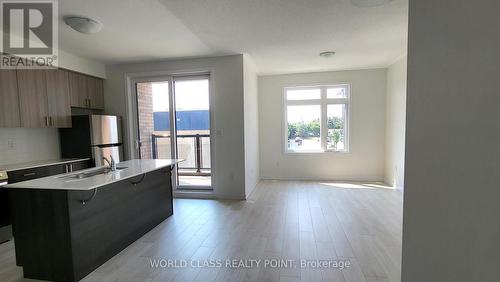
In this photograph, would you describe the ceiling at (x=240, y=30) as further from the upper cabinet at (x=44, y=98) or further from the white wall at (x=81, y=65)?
the upper cabinet at (x=44, y=98)

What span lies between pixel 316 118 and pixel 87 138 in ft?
15.7

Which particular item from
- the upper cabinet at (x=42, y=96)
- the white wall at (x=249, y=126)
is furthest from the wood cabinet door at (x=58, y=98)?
the white wall at (x=249, y=126)

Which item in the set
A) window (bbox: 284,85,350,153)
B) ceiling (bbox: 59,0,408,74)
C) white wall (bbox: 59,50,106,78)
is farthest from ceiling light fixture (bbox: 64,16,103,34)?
window (bbox: 284,85,350,153)

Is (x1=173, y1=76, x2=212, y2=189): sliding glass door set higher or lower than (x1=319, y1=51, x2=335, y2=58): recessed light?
lower

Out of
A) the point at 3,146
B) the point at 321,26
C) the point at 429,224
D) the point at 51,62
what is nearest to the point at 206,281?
the point at 429,224

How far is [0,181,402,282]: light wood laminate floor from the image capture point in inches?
84.8

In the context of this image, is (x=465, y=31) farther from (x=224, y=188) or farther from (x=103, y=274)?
(x=224, y=188)

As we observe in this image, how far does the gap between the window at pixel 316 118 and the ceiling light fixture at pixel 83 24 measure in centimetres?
415

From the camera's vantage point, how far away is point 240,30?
317 cm

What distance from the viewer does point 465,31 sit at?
0.73 m

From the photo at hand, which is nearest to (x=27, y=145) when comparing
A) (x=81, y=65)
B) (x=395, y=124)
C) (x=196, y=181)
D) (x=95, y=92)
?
(x=95, y=92)

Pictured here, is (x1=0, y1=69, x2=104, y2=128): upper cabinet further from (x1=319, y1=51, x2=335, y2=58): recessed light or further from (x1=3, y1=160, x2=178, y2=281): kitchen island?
(x1=319, y1=51, x2=335, y2=58): recessed light

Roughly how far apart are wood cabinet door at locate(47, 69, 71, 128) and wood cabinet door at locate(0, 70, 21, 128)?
442mm

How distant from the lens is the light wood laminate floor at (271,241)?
2.15 metres
